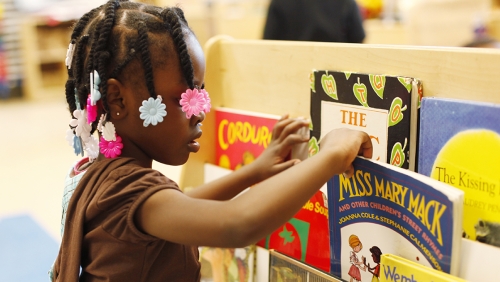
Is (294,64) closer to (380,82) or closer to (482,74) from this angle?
(380,82)

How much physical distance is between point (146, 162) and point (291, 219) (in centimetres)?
32

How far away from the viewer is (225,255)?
1.19 metres

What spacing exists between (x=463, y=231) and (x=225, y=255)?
0.58 m

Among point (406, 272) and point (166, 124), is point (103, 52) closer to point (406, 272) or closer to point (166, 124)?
point (166, 124)

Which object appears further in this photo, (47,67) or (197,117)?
(47,67)

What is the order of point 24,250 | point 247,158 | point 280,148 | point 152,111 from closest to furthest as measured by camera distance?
1. point 152,111
2. point 280,148
3. point 247,158
4. point 24,250

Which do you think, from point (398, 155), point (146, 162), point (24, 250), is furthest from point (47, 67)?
point (398, 155)

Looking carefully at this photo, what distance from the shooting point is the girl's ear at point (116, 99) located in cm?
83

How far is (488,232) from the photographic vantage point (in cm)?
71

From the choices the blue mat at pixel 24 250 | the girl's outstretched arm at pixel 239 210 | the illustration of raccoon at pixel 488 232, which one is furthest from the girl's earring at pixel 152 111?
the blue mat at pixel 24 250

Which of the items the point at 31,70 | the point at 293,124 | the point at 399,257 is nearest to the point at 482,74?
the point at 399,257

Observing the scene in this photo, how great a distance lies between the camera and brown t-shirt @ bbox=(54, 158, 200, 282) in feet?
2.57

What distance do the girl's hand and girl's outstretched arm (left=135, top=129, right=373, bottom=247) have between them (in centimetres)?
27

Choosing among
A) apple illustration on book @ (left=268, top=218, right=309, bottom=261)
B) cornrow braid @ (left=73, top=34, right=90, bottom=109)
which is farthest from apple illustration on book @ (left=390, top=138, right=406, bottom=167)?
cornrow braid @ (left=73, top=34, right=90, bottom=109)
